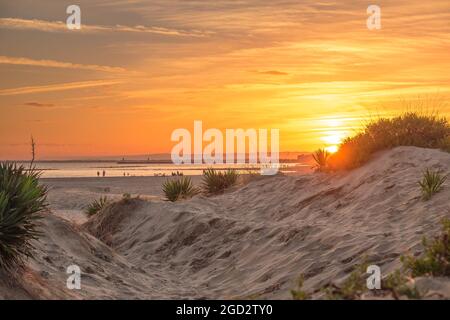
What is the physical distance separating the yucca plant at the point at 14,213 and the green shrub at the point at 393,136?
11.2m

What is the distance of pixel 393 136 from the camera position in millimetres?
18828

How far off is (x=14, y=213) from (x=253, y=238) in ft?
24.3

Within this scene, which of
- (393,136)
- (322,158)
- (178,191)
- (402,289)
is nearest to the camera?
(402,289)

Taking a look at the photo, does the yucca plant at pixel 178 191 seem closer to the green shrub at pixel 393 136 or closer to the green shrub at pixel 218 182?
the green shrub at pixel 218 182

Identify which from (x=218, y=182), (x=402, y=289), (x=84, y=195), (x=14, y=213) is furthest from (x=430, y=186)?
(x=84, y=195)

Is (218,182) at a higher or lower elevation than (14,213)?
higher

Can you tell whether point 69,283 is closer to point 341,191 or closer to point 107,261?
point 107,261

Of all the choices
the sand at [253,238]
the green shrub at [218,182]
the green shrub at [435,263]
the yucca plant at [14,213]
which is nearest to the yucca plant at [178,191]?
the green shrub at [218,182]

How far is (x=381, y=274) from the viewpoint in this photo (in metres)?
9.46

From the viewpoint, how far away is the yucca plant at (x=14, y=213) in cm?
902

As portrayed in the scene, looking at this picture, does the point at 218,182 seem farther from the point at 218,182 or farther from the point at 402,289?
the point at 402,289

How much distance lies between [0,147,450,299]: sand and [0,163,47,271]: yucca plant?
1.30 ft

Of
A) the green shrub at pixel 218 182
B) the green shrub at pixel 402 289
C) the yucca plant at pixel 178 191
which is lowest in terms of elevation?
the green shrub at pixel 402 289
